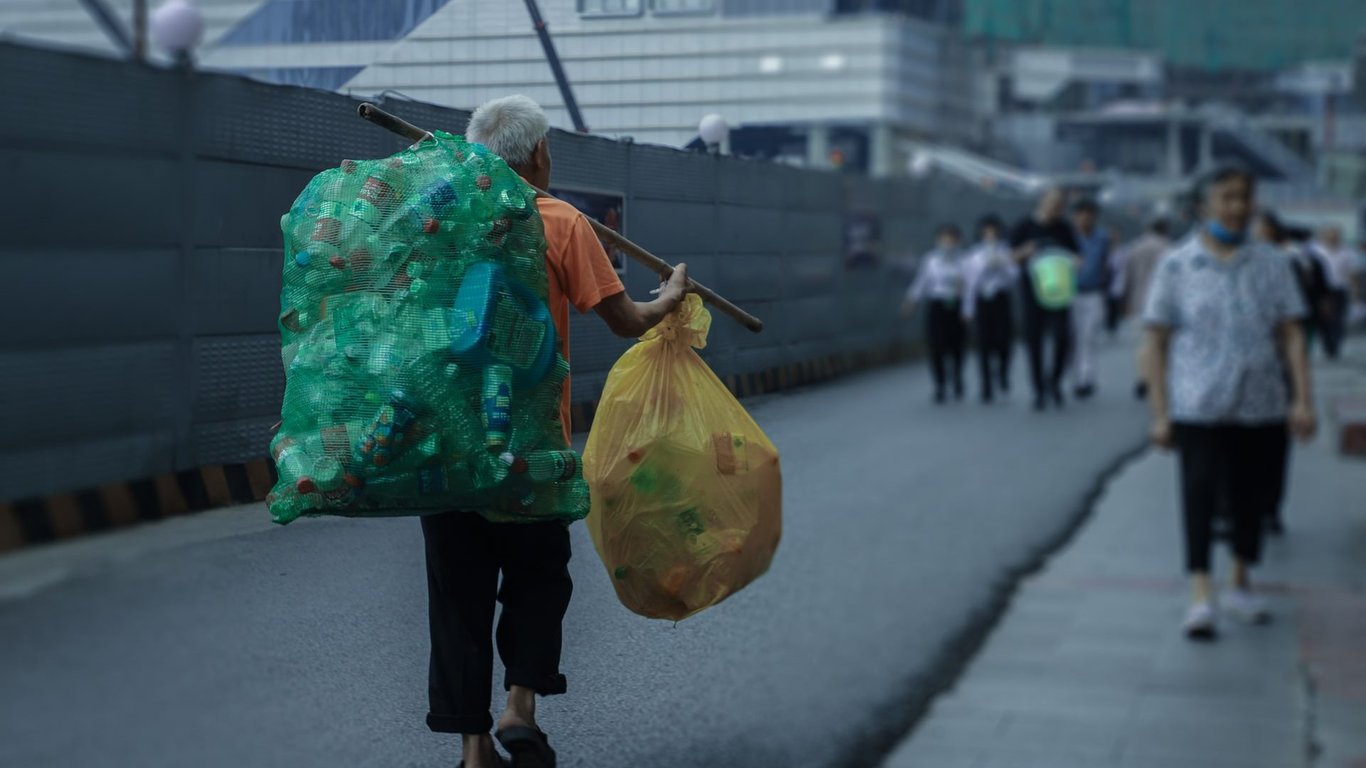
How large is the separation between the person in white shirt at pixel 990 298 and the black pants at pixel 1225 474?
654 cm

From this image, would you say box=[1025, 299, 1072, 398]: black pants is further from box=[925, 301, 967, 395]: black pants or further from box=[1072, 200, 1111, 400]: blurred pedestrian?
box=[925, 301, 967, 395]: black pants

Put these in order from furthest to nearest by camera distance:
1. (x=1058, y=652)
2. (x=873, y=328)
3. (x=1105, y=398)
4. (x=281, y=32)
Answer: (x=1105, y=398)
(x=1058, y=652)
(x=873, y=328)
(x=281, y=32)

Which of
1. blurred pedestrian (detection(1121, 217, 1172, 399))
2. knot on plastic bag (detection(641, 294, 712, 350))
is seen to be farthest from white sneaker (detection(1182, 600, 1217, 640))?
blurred pedestrian (detection(1121, 217, 1172, 399))

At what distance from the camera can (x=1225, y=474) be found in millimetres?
7418

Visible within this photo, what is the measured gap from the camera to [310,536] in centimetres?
216

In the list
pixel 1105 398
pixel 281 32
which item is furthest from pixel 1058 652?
pixel 1105 398

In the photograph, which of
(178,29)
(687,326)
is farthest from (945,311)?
(178,29)

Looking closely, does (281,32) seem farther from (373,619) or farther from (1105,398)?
(1105,398)

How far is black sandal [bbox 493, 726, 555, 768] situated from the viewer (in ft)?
7.07

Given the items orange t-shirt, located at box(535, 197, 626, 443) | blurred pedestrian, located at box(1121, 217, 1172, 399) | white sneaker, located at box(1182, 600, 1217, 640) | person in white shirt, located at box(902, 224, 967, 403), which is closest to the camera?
orange t-shirt, located at box(535, 197, 626, 443)

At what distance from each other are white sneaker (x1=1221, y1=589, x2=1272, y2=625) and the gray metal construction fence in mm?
6131

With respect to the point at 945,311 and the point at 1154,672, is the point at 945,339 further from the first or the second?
the point at 1154,672

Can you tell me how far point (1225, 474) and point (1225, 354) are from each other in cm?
61

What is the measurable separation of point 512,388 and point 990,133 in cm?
3826
